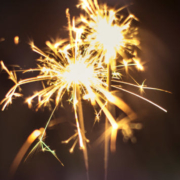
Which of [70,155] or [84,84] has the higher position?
[84,84]

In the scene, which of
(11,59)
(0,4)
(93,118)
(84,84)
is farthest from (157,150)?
(0,4)

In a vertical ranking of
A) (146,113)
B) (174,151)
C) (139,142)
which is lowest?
(174,151)

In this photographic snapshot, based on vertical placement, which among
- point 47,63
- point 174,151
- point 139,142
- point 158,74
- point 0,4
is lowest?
point 174,151

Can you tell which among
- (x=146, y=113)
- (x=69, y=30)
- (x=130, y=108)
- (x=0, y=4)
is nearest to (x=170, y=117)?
(x=146, y=113)

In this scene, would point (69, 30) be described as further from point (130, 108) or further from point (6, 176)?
point (6, 176)

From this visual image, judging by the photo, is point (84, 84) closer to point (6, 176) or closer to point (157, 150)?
point (157, 150)

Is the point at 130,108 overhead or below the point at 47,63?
below
